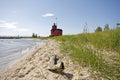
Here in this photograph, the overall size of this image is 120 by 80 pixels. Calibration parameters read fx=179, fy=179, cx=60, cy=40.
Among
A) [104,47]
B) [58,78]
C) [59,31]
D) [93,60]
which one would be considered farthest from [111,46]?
[59,31]

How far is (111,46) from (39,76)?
3.45 meters

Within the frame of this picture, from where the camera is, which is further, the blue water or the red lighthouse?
the red lighthouse

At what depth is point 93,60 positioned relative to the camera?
12.9 feet

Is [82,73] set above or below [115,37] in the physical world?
below

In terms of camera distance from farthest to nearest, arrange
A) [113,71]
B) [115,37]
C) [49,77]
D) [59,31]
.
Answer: [59,31]
[115,37]
[49,77]
[113,71]

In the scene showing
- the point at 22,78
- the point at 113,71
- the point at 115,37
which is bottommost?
the point at 22,78

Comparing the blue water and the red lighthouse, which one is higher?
the red lighthouse

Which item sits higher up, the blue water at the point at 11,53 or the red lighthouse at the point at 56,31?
the red lighthouse at the point at 56,31

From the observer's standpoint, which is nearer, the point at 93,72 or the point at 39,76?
the point at 93,72

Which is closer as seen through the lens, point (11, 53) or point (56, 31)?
point (11, 53)

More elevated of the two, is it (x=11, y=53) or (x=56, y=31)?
(x=56, y=31)

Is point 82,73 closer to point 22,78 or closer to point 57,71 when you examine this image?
point 57,71

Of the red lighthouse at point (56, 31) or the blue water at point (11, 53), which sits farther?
the red lighthouse at point (56, 31)

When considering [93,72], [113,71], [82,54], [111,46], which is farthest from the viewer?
[111,46]
